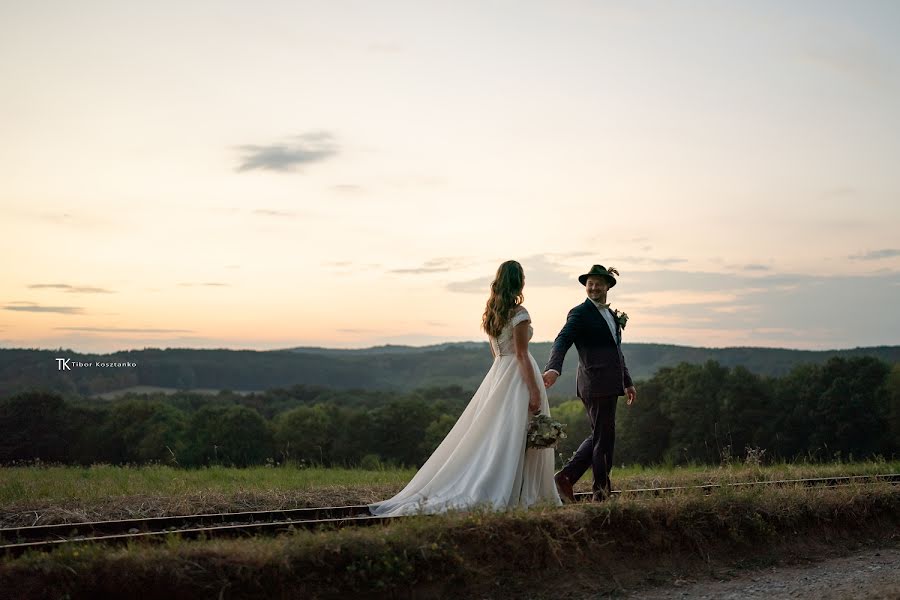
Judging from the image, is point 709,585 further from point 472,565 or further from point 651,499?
point 472,565

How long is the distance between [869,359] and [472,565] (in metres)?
32.1

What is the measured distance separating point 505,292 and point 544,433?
1472mm

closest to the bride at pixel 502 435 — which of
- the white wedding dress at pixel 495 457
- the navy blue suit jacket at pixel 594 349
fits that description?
the white wedding dress at pixel 495 457

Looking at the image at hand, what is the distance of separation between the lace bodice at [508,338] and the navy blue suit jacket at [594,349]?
461 mm

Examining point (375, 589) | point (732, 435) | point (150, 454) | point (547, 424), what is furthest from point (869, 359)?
point (375, 589)

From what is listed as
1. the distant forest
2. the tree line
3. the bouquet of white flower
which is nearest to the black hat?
the bouquet of white flower

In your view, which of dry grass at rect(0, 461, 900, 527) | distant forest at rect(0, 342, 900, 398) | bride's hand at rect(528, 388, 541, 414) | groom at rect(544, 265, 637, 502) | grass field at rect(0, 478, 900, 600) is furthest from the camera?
distant forest at rect(0, 342, 900, 398)

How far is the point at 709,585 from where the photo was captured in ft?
24.6

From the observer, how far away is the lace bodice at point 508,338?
8.60 meters

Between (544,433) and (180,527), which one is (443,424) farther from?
(180,527)

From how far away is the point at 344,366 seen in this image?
75.6 m

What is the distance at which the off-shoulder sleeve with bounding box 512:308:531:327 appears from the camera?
8.59m

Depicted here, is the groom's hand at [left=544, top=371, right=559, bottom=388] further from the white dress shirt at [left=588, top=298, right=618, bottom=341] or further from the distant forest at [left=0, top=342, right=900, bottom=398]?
the distant forest at [left=0, top=342, right=900, bottom=398]

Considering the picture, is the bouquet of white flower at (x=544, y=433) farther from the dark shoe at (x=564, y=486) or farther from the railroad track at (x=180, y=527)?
the railroad track at (x=180, y=527)
